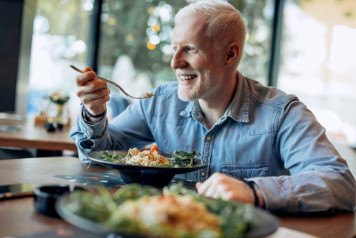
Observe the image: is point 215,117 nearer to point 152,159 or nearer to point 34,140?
point 152,159

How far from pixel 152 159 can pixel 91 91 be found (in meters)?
0.31

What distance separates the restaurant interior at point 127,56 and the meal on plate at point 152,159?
96 cm

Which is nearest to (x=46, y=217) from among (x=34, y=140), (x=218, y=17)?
(x=218, y=17)

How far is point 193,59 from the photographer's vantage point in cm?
181

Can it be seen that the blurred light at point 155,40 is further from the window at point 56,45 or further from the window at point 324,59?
the window at point 324,59

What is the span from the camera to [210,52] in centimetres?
185

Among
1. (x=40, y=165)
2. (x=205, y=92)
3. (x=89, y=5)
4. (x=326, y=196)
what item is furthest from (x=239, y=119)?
(x=89, y=5)

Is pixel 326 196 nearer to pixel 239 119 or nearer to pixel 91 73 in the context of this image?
pixel 239 119

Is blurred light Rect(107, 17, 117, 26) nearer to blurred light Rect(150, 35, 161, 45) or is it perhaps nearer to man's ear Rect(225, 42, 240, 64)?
blurred light Rect(150, 35, 161, 45)

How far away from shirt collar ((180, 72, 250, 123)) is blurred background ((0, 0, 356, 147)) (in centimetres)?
207

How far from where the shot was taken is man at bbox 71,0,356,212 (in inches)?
64.4

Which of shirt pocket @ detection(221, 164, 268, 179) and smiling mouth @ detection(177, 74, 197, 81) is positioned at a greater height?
smiling mouth @ detection(177, 74, 197, 81)

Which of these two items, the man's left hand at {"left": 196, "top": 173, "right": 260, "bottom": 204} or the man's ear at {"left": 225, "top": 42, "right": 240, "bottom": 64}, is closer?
the man's left hand at {"left": 196, "top": 173, "right": 260, "bottom": 204}

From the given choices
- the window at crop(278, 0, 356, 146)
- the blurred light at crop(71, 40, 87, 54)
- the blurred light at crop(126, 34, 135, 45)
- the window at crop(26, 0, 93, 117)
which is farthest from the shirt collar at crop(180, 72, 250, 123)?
the window at crop(278, 0, 356, 146)
